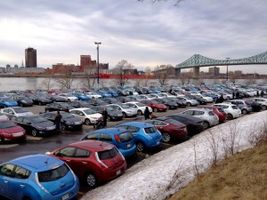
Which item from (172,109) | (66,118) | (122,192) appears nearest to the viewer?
(122,192)

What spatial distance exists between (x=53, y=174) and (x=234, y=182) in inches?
188

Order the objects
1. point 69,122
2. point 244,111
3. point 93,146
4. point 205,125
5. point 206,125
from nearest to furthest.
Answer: point 93,146 → point 205,125 → point 206,125 → point 69,122 → point 244,111

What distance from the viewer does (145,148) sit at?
17000 mm

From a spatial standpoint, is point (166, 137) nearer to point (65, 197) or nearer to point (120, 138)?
point (120, 138)

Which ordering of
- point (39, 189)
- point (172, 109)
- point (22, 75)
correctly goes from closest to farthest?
point (39, 189) < point (172, 109) < point (22, 75)

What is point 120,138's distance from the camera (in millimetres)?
Answer: 15141

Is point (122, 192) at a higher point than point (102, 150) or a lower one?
lower

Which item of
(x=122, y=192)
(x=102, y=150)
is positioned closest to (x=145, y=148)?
(x=102, y=150)

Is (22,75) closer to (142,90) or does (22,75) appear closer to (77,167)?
(142,90)

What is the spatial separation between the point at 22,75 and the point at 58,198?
19399 cm

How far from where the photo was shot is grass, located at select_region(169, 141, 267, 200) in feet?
25.7

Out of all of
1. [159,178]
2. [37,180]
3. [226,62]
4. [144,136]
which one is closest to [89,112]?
[144,136]

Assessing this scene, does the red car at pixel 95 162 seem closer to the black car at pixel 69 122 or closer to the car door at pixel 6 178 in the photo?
the car door at pixel 6 178

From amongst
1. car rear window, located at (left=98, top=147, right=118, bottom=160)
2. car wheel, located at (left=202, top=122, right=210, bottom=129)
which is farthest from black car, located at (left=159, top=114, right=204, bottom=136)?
car rear window, located at (left=98, top=147, right=118, bottom=160)
